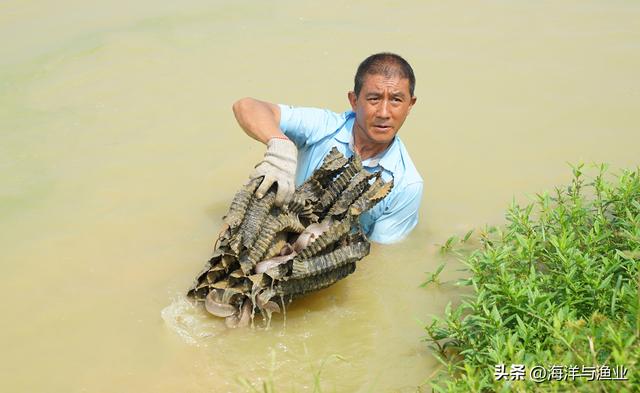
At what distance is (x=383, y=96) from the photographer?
12.7 ft

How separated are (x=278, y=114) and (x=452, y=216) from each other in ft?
4.28

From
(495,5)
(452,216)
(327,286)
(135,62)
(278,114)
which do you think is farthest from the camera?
(495,5)

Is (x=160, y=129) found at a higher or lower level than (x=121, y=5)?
lower

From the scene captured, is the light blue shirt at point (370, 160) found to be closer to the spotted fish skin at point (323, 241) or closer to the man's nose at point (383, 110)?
the man's nose at point (383, 110)

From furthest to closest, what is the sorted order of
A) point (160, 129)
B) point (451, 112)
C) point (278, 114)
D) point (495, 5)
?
point (495, 5), point (451, 112), point (160, 129), point (278, 114)

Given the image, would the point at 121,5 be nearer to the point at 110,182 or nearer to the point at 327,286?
the point at 110,182

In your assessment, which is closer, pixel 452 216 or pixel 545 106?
pixel 452 216

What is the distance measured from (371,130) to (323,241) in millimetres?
831

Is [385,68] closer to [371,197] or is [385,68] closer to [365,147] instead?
[365,147]

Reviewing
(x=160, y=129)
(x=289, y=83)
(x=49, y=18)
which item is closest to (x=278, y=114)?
(x=160, y=129)

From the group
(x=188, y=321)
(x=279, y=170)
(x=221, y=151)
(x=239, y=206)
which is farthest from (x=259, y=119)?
(x=221, y=151)

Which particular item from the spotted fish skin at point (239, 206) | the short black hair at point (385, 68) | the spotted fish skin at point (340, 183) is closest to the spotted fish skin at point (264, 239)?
the spotted fish skin at point (239, 206)

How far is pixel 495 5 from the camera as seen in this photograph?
746cm

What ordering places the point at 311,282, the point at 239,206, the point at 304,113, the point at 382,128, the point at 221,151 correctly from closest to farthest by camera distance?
the point at 239,206 → the point at 311,282 → the point at 382,128 → the point at 304,113 → the point at 221,151
